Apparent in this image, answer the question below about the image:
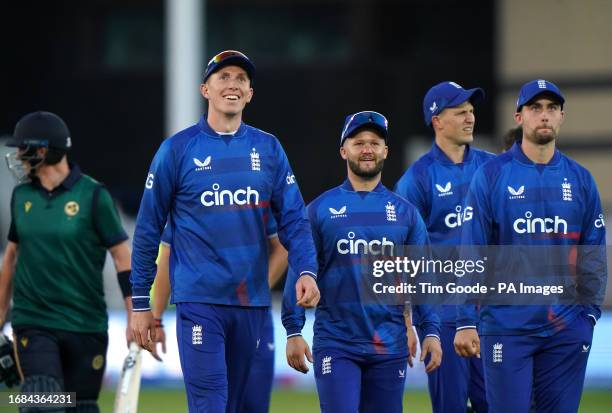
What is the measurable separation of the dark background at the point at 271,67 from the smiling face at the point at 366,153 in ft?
41.0

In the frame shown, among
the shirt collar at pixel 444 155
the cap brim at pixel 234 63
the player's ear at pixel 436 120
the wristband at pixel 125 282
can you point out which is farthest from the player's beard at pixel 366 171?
the wristband at pixel 125 282

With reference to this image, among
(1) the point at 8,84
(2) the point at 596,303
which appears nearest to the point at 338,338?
(2) the point at 596,303

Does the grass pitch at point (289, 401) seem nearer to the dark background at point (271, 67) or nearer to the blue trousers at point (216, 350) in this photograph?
the blue trousers at point (216, 350)

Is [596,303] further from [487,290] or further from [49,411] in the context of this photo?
[49,411]

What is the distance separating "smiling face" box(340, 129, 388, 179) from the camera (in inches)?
298

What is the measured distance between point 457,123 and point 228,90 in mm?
1962

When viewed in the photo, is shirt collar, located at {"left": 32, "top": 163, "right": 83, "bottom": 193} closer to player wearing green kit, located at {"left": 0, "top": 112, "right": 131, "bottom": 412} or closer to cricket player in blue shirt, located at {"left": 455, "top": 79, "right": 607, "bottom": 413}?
player wearing green kit, located at {"left": 0, "top": 112, "right": 131, "bottom": 412}

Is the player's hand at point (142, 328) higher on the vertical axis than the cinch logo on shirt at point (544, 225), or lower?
lower

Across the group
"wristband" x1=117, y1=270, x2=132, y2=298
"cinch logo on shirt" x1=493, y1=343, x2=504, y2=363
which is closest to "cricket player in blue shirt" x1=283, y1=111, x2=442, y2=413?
"cinch logo on shirt" x1=493, y1=343, x2=504, y2=363

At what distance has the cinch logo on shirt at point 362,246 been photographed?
7.45 meters

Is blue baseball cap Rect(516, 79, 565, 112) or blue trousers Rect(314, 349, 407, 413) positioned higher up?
blue baseball cap Rect(516, 79, 565, 112)

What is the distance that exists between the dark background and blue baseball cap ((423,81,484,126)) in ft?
36.8

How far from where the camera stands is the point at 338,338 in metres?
7.37

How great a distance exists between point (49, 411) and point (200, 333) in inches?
41.0
